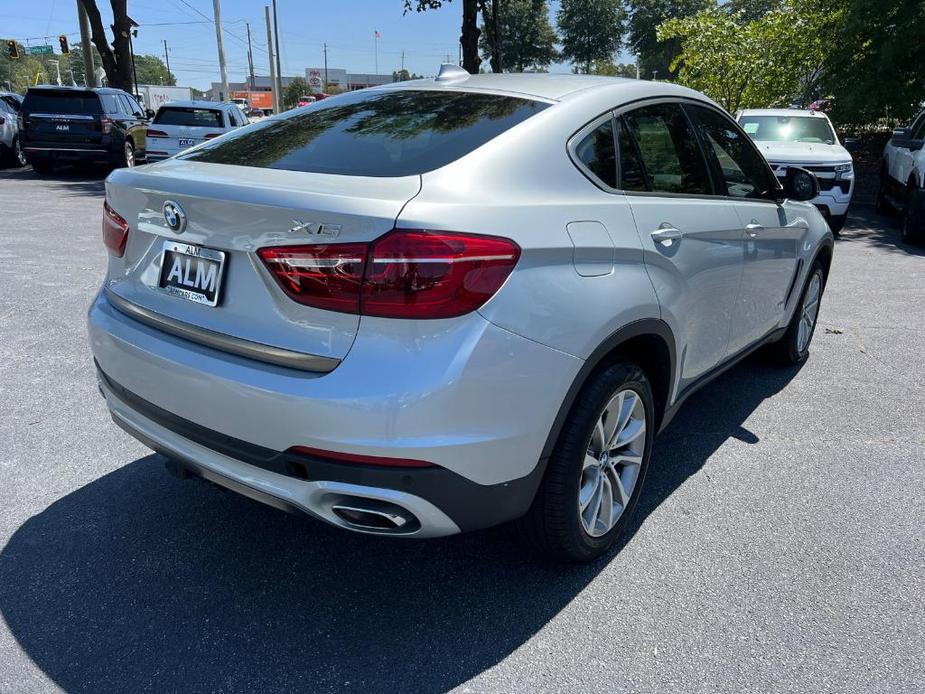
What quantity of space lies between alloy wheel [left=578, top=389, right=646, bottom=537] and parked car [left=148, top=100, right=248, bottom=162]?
513 inches

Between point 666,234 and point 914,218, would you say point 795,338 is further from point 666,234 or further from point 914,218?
point 914,218

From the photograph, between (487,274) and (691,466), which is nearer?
(487,274)

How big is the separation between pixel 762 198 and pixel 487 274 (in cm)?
231

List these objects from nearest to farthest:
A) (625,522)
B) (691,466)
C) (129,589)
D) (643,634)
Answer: (643,634) → (129,589) → (625,522) → (691,466)

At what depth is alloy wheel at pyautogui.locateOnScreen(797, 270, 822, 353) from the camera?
15.5 ft

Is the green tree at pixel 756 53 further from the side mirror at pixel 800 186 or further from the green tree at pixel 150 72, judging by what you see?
the green tree at pixel 150 72

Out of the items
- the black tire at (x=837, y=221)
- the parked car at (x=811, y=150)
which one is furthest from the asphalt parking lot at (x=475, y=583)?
the black tire at (x=837, y=221)

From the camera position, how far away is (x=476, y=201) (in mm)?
2072

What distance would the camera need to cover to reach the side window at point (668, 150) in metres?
2.89

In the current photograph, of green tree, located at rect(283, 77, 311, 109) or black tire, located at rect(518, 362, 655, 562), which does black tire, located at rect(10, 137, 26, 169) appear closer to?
black tire, located at rect(518, 362, 655, 562)

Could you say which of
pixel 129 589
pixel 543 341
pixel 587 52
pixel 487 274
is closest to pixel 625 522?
pixel 543 341

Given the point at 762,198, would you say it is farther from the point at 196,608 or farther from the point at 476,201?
the point at 196,608

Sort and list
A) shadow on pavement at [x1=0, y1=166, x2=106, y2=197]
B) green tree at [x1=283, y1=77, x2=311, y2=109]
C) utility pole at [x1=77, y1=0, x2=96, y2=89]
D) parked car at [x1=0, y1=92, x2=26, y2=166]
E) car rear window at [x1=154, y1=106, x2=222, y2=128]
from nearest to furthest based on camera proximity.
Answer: shadow on pavement at [x1=0, y1=166, x2=106, y2=197]
car rear window at [x1=154, y1=106, x2=222, y2=128]
parked car at [x1=0, y1=92, x2=26, y2=166]
utility pole at [x1=77, y1=0, x2=96, y2=89]
green tree at [x1=283, y1=77, x2=311, y2=109]

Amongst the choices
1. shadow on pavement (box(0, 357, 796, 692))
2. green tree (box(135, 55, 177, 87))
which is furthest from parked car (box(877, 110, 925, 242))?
green tree (box(135, 55, 177, 87))
